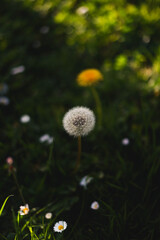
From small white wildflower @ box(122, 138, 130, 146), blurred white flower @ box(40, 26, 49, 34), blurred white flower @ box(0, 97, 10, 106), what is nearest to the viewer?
small white wildflower @ box(122, 138, 130, 146)

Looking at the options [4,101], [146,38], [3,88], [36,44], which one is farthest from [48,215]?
[36,44]

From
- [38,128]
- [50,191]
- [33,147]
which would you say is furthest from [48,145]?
[50,191]

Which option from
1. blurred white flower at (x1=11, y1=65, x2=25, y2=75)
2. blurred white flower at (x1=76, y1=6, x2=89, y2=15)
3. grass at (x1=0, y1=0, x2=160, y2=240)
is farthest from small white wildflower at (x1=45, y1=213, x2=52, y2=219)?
blurred white flower at (x1=76, y1=6, x2=89, y2=15)

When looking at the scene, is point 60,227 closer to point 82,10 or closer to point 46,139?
point 46,139

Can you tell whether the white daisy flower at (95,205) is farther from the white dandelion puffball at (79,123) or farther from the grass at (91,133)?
the white dandelion puffball at (79,123)

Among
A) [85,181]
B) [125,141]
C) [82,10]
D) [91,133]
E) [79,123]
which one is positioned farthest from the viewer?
[82,10]

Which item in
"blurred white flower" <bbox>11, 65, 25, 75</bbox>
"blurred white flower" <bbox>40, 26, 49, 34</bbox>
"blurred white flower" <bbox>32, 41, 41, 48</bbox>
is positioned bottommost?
"blurred white flower" <bbox>11, 65, 25, 75</bbox>

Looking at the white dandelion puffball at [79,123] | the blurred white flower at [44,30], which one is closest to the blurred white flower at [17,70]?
the blurred white flower at [44,30]

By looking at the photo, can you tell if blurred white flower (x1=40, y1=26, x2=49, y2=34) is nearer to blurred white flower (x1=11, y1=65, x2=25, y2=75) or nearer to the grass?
the grass
